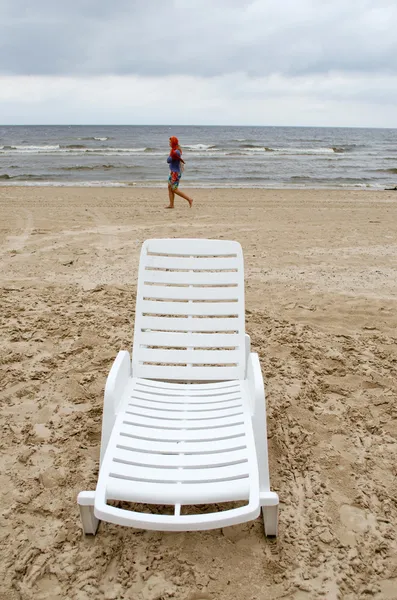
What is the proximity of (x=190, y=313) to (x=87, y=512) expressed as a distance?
1.47 metres

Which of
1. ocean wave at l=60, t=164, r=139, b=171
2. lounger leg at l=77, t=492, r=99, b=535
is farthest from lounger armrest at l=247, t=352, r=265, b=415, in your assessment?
ocean wave at l=60, t=164, r=139, b=171

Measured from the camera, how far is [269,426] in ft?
9.93

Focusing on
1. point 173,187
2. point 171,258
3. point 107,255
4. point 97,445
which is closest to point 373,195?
point 173,187

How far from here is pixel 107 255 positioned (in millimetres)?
6605

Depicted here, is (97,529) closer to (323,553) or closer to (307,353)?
(323,553)

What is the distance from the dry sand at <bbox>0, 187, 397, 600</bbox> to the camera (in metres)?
2.02

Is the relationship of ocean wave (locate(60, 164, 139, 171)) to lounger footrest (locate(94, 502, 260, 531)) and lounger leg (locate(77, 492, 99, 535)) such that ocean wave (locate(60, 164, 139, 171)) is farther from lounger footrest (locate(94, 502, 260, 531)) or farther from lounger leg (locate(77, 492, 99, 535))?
lounger footrest (locate(94, 502, 260, 531))

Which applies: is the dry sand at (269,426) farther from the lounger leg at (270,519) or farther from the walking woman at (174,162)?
the walking woman at (174,162)

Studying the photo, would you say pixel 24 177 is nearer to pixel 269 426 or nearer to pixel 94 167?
pixel 94 167

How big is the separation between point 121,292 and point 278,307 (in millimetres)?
1743

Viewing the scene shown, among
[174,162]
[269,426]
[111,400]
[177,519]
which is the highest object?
[174,162]

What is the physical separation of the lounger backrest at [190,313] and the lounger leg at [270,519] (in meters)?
1.01

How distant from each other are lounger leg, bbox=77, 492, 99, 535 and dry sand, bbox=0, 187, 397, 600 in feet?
0.18

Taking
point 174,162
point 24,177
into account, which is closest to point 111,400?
point 174,162
